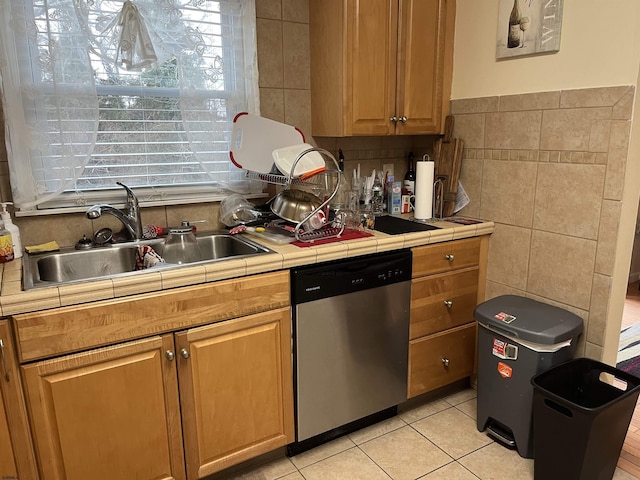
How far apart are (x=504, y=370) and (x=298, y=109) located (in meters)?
1.54

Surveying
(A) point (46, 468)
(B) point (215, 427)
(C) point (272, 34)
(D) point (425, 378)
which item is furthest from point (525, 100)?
(A) point (46, 468)

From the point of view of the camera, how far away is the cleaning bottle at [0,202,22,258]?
5.60 feet

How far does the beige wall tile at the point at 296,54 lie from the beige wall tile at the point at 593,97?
1.18m

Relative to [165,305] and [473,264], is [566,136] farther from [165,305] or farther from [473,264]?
[165,305]

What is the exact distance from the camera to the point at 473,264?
234cm

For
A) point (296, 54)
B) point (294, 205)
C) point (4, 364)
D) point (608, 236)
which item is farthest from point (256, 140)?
point (608, 236)

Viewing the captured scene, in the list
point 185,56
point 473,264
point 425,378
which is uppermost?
point 185,56

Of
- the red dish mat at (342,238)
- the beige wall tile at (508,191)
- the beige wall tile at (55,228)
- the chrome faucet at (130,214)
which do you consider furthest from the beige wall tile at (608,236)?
the beige wall tile at (55,228)

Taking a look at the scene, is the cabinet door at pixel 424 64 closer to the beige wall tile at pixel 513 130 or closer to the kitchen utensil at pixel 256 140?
the beige wall tile at pixel 513 130

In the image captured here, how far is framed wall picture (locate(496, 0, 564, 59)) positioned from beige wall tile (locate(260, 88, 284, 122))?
1041mm

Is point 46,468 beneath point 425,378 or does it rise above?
above

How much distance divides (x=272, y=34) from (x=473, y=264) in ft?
4.81

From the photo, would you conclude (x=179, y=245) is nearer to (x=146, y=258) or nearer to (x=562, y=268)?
(x=146, y=258)

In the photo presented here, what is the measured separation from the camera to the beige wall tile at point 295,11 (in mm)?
2254
